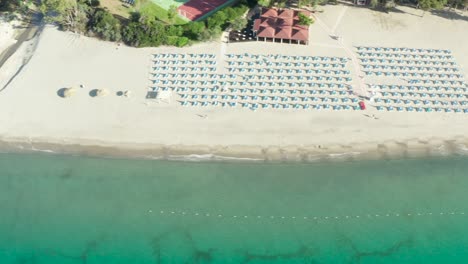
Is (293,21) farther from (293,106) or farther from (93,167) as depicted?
(93,167)

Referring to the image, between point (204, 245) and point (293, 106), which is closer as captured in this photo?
point (204, 245)

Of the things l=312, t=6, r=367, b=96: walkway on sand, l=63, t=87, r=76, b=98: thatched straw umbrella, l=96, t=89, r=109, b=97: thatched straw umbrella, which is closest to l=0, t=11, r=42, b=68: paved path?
l=63, t=87, r=76, b=98: thatched straw umbrella

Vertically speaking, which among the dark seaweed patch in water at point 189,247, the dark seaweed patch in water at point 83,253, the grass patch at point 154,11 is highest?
the grass patch at point 154,11

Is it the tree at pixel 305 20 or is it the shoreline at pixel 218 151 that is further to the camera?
the tree at pixel 305 20

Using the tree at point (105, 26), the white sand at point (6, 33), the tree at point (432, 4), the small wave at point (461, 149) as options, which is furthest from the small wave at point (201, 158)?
the tree at point (432, 4)

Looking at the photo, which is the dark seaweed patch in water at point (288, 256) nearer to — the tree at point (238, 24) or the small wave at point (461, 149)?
the small wave at point (461, 149)

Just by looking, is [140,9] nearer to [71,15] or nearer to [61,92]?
[71,15]

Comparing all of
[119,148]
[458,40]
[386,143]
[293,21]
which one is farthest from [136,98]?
[458,40]
